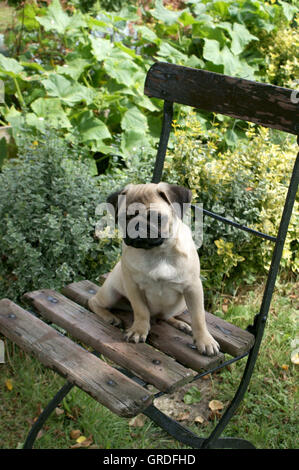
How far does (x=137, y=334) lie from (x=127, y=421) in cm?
101

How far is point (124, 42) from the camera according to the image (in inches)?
245

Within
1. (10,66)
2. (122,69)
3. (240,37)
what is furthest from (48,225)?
(240,37)

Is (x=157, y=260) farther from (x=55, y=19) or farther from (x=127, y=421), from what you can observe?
(x=55, y=19)

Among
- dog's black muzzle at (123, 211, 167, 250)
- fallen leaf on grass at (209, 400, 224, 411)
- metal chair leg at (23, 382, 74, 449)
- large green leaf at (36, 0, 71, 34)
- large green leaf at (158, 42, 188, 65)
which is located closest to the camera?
dog's black muzzle at (123, 211, 167, 250)

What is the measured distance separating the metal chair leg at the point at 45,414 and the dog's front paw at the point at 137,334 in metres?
0.46

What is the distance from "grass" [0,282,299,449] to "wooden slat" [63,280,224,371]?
79cm

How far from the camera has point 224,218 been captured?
103 inches

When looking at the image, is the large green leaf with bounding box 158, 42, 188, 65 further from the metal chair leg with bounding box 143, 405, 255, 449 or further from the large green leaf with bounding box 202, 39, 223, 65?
the metal chair leg with bounding box 143, 405, 255, 449

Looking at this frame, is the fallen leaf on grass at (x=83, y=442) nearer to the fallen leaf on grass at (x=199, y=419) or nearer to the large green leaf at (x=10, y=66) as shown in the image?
the fallen leaf on grass at (x=199, y=419)

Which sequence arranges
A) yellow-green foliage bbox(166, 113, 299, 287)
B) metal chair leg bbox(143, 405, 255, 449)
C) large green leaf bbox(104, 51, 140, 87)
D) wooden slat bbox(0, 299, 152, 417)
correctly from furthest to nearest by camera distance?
large green leaf bbox(104, 51, 140, 87) < yellow-green foliage bbox(166, 113, 299, 287) < metal chair leg bbox(143, 405, 255, 449) < wooden slat bbox(0, 299, 152, 417)

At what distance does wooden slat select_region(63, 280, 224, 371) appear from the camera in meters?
2.26

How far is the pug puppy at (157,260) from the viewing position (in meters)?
2.09

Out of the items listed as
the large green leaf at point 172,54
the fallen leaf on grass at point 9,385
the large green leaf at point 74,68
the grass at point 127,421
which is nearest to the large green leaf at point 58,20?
the large green leaf at point 74,68

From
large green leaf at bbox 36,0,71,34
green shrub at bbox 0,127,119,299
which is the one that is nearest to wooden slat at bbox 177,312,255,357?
green shrub at bbox 0,127,119,299
